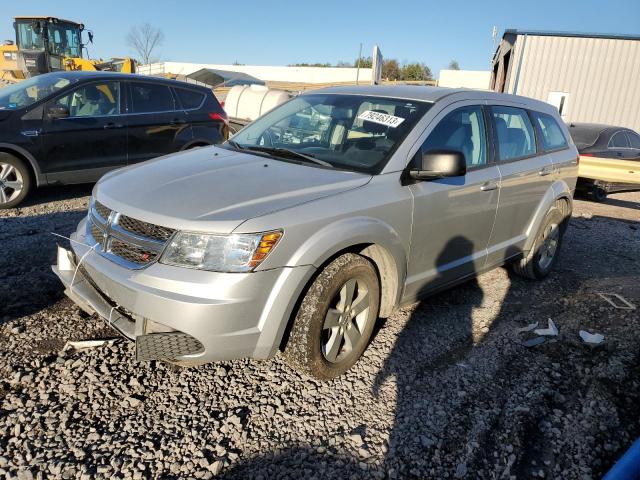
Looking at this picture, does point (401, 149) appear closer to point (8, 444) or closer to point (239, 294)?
point (239, 294)

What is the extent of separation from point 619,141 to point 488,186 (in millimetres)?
7872

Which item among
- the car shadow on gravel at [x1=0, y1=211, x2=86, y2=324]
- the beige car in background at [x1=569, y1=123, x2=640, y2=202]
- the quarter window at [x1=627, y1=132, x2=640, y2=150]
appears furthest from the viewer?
the quarter window at [x1=627, y1=132, x2=640, y2=150]

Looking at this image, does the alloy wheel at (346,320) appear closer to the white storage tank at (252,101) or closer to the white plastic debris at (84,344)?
the white plastic debris at (84,344)

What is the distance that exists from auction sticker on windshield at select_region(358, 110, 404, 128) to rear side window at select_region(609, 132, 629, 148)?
26.9 ft

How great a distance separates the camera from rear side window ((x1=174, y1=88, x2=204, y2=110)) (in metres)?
7.53

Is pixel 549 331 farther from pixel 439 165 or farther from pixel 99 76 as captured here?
pixel 99 76

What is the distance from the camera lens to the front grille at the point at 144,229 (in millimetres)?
2527

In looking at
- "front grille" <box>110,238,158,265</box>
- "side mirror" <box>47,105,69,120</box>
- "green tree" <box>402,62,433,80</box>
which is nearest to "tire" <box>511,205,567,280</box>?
"front grille" <box>110,238,158,265</box>

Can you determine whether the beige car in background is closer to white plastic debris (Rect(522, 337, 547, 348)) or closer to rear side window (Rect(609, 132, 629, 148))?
rear side window (Rect(609, 132, 629, 148))

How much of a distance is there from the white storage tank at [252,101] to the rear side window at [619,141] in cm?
737

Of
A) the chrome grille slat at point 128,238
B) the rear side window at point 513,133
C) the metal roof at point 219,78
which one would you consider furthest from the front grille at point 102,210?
the metal roof at point 219,78

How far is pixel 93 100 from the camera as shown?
671 cm

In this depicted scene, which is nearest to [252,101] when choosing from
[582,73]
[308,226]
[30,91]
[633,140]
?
[30,91]

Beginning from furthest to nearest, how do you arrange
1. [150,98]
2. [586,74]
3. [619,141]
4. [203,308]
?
1. [586,74]
2. [619,141]
3. [150,98]
4. [203,308]
